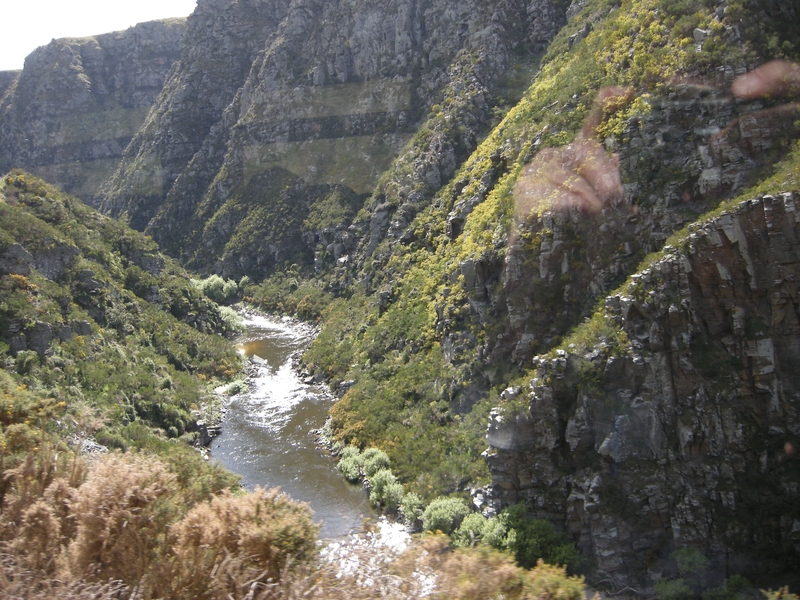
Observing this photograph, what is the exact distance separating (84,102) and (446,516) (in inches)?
4731

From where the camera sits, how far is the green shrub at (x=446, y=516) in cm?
2339

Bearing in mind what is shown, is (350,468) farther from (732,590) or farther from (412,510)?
(732,590)

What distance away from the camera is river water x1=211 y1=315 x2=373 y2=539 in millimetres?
27984

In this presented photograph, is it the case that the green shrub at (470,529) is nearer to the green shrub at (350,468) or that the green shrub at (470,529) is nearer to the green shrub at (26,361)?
the green shrub at (350,468)

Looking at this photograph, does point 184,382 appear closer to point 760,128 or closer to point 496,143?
point 496,143

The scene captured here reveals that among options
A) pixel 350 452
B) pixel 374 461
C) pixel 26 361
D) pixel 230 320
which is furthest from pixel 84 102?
pixel 374 461

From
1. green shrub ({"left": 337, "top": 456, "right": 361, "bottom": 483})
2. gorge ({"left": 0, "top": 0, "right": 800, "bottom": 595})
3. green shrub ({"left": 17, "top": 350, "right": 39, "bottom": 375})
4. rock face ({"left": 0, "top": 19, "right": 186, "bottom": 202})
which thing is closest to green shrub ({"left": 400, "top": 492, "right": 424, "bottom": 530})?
→ gorge ({"left": 0, "top": 0, "right": 800, "bottom": 595})

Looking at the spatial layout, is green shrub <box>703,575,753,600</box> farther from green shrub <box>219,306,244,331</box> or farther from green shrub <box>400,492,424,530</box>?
green shrub <box>219,306,244,331</box>

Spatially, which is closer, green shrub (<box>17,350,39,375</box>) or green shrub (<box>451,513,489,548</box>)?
green shrub (<box>451,513,489,548</box>)

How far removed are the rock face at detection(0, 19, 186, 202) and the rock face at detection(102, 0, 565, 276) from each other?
41.1 feet

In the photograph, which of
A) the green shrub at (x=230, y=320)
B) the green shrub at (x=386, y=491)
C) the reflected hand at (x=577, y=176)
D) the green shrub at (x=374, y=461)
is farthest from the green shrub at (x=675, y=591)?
the green shrub at (x=230, y=320)

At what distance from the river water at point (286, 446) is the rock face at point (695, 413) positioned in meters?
9.96

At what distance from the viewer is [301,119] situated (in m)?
74.4

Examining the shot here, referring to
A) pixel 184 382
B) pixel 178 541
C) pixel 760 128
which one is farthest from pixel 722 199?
pixel 184 382
